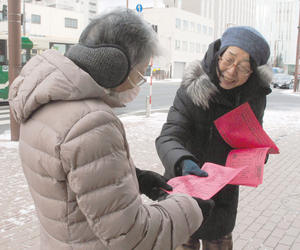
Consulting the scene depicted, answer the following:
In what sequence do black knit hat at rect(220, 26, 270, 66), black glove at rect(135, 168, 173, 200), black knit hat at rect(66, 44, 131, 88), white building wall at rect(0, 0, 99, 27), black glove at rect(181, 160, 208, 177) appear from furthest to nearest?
white building wall at rect(0, 0, 99, 27)
black knit hat at rect(220, 26, 270, 66)
black glove at rect(181, 160, 208, 177)
black glove at rect(135, 168, 173, 200)
black knit hat at rect(66, 44, 131, 88)

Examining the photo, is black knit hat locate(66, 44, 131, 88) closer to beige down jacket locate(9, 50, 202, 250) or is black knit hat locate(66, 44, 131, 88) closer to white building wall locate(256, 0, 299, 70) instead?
beige down jacket locate(9, 50, 202, 250)

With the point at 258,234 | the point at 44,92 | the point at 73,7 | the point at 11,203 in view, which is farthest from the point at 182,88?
the point at 73,7

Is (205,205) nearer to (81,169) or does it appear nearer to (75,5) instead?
(81,169)

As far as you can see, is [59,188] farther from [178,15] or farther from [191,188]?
[178,15]

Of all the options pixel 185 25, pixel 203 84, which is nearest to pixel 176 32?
pixel 185 25

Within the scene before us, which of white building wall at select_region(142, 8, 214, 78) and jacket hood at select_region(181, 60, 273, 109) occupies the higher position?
white building wall at select_region(142, 8, 214, 78)

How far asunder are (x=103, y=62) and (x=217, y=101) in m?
1.02

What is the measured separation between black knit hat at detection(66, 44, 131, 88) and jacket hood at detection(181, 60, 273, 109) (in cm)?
85

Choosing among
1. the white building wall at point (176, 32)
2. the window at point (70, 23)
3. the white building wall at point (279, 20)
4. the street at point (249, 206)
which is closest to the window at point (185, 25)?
the white building wall at point (176, 32)

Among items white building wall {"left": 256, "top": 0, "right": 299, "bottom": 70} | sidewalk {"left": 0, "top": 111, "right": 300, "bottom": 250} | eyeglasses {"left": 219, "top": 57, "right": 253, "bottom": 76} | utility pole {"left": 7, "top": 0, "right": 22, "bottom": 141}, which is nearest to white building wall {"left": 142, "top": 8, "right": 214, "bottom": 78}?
white building wall {"left": 256, "top": 0, "right": 299, "bottom": 70}

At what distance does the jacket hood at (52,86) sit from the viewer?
119cm

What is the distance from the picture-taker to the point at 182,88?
7.24 ft

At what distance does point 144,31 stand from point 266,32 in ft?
286

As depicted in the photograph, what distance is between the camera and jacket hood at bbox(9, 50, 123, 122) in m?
1.19
